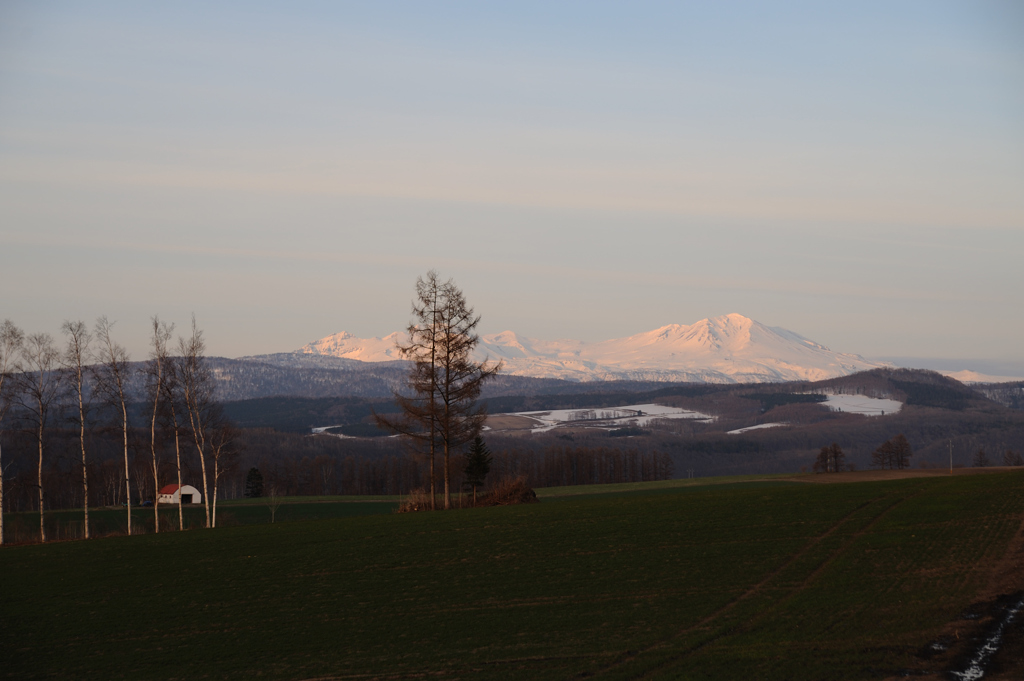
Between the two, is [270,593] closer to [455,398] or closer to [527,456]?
[455,398]

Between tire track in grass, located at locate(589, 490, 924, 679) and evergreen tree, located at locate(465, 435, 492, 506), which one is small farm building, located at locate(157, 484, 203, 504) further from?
tire track in grass, located at locate(589, 490, 924, 679)

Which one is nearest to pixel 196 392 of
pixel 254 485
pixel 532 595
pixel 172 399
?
pixel 172 399

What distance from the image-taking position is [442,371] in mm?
44750

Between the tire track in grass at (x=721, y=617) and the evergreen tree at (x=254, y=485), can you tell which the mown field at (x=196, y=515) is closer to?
the evergreen tree at (x=254, y=485)

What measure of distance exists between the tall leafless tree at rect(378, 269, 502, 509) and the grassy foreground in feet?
23.0

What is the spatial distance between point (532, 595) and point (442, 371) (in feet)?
69.2

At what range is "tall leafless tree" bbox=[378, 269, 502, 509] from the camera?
44375 mm

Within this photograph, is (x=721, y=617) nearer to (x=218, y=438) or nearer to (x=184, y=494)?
(x=218, y=438)

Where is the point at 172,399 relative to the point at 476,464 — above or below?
above

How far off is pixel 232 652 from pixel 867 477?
1863 inches

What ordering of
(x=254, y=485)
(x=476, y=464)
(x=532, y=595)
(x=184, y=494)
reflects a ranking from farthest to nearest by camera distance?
(x=184, y=494), (x=254, y=485), (x=476, y=464), (x=532, y=595)

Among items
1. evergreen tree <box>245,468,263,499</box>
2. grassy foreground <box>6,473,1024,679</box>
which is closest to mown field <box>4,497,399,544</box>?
evergreen tree <box>245,468,263,499</box>

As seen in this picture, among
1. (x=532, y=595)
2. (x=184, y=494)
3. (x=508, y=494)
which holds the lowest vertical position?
(x=184, y=494)

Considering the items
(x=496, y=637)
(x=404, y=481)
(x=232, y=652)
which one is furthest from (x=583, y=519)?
(x=404, y=481)
